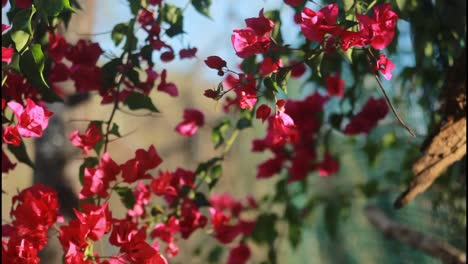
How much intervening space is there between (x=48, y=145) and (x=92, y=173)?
0.59 metres

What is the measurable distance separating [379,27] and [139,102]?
0.34m

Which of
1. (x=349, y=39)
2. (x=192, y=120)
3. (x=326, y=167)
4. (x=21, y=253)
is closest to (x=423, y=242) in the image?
(x=326, y=167)

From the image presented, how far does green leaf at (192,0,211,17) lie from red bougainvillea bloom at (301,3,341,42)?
297mm

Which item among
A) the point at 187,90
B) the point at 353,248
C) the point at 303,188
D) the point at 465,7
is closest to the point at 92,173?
the point at 465,7

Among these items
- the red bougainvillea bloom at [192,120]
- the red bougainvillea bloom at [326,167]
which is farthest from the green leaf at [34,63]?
the red bougainvillea bloom at [326,167]

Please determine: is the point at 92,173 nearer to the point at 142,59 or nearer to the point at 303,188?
the point at 142,59

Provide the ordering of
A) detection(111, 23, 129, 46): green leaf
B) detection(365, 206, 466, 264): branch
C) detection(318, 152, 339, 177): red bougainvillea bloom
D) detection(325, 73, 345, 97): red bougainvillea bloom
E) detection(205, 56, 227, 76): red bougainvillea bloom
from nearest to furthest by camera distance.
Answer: detection(205, 56, 227, 76): red bougainvillea bloom
detection(111, 23, 129, 46): green leaf
detection(325, 73, 345, 97): red bougainvillea bloom
detection(365, 206, 466, 264): branch
detection(318, 152, 339, 177): red bougainvillea bloom

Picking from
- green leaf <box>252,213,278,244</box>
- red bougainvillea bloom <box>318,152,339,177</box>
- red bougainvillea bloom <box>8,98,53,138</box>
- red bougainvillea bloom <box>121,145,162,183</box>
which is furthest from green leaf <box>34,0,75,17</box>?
red bougainvillea bloom <box>318,152,339,177</box>

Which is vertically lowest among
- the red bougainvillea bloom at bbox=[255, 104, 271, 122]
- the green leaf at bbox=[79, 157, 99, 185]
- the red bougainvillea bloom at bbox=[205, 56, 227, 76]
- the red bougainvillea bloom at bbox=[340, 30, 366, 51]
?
the green leaf at bbox=[79, 157, 99, 185]

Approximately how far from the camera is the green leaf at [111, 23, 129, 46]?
3.15ft

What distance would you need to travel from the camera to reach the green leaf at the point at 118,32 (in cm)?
96

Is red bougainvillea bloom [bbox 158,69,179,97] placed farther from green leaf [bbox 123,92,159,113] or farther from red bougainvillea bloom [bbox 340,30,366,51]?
red bougainvillea bloom [bbox 340,30,366,51]

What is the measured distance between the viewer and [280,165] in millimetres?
1430

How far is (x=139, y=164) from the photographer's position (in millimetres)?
853
